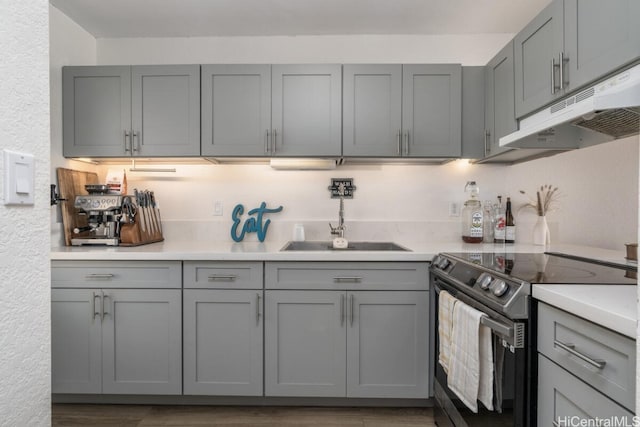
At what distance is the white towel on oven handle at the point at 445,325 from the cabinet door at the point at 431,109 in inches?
40.4

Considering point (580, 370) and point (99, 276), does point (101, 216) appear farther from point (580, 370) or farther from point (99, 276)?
point (580, 370)

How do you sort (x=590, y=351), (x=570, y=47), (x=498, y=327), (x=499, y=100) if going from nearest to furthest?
(x=590, y=351), (x=498, y=327), (x=570, y=47), (x=499, y=100)

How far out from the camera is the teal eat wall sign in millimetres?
2635

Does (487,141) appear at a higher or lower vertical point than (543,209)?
higher

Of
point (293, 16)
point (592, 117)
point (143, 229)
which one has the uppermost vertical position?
point (293, 16)

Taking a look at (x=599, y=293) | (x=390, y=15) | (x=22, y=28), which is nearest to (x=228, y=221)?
(x=390, y=15)

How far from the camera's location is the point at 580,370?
3.17 feet

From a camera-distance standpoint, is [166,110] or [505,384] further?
[166,110]

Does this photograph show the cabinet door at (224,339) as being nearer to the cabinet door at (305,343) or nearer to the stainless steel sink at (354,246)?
the cabinet door at (305,343)

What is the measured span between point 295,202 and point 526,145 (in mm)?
1551

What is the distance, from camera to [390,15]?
2.41 meters

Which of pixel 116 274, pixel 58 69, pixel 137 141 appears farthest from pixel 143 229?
pixel 58 69

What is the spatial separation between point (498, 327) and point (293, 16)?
225cm

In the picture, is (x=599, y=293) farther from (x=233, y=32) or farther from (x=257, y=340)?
(x=233, y=32)
